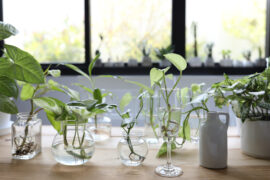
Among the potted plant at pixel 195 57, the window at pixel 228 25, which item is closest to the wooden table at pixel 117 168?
the potted plant at pixel 195 57

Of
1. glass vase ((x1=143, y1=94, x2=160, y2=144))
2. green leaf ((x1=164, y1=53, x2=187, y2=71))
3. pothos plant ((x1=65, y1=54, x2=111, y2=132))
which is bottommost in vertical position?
glass vase ((x1=143, y1=94, x2=160, y2=144))

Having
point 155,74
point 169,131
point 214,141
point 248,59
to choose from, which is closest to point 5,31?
point 155,74

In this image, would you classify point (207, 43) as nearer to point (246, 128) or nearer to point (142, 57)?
point (142, 57)

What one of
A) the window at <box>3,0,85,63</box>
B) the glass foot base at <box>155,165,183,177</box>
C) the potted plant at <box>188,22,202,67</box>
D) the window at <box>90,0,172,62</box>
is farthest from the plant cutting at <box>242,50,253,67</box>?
the glass foot base at <box>155,165,183,177</box>

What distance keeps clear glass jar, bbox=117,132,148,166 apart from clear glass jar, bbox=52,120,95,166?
0.11 meters

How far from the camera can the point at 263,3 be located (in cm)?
317

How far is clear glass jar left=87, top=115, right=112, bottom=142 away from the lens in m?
1.35

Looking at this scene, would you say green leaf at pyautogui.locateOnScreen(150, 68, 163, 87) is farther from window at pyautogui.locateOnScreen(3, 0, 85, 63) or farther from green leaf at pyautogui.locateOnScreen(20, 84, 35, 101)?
window at pyautogui.locateOnScreen(3, 0, 85, 63)

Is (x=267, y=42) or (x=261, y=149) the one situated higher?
(x=267, y=42)

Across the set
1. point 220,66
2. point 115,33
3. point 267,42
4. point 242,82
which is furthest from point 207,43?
point 242,82

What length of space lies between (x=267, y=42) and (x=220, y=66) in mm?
565

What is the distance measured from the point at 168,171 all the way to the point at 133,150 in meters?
0.13

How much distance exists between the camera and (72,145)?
993 millimetres

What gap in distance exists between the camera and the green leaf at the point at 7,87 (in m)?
1.03
